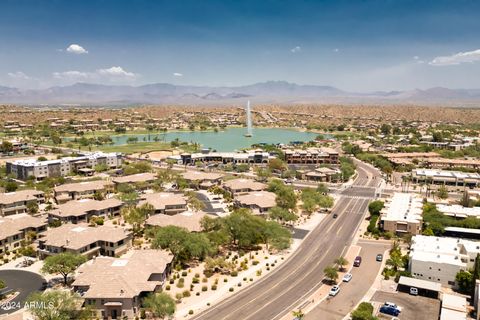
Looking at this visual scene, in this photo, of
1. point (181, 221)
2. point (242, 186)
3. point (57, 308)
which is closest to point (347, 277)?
point (181, 221)

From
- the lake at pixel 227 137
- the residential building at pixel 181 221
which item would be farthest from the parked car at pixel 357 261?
the lake at pixel 227 137

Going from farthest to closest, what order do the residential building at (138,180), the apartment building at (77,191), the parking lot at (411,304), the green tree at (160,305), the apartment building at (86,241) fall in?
1. the residential building at (138,180)
2. the apartment building at (77,191)
3. the apartment building at (86,241)
4. the parking lot at (411,304)
5. the green tree at (160,305)

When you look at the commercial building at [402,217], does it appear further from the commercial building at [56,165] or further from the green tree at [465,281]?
the commercial building at [56,165]

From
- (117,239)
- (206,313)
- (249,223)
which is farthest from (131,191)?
(206,313)

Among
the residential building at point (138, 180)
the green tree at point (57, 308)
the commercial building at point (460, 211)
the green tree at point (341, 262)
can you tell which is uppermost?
the residential building at point (138, 180)

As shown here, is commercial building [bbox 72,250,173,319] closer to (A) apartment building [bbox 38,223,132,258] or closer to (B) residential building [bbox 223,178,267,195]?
(A) apartment building [bbox 38,223,132,258]

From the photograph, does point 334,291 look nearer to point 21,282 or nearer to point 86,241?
point 86,241

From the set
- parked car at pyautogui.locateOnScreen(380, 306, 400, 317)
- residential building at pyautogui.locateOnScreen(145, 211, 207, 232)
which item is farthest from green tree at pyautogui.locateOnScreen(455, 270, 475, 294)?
residential building at pyautogui.locateOnScreen(145, 211, 207, 232)
